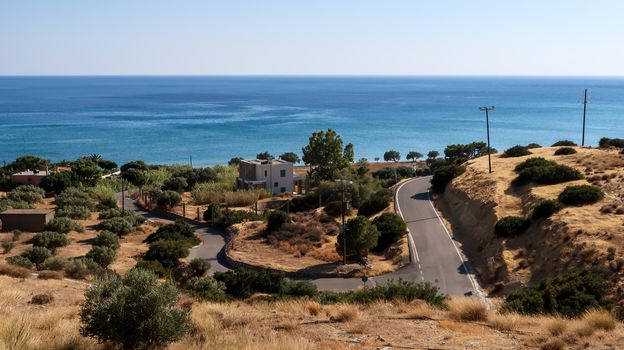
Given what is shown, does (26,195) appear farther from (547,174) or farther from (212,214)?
(547,174)

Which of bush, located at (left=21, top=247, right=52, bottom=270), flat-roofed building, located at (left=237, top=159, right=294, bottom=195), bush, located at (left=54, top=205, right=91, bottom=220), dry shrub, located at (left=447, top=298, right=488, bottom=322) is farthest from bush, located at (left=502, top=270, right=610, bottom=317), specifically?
flat-roofed building, located at (left=237, top=159, right=294, bottom=195)

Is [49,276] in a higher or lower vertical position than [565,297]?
Answer: lower

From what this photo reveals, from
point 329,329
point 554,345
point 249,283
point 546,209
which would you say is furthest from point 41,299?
point 546,209

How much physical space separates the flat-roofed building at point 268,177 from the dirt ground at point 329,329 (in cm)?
4009

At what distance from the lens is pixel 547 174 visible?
3606 centimetres

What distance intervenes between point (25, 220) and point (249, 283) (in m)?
21.1

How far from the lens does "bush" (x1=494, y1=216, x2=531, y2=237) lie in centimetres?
2919

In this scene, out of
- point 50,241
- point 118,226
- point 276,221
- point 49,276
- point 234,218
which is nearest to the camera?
point 49,276

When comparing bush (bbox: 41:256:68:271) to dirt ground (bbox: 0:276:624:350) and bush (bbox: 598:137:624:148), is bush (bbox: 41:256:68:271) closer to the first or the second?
dirt ground (bbox: 0:276:624:350)

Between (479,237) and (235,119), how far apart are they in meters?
134

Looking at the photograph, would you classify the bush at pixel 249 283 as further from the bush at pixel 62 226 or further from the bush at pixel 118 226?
the bush at pixel 62 226

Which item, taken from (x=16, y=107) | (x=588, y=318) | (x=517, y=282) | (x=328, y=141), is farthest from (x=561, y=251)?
(x=16, y=107)

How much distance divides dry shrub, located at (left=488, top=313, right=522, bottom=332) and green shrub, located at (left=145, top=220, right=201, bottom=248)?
23657 mm

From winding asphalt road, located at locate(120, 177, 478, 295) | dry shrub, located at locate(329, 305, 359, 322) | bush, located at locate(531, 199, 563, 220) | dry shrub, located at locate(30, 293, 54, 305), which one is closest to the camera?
dry shrub, located at locate(329, 305, 359, 322)
